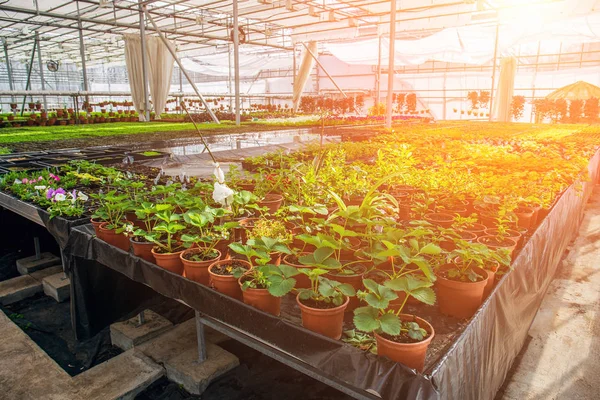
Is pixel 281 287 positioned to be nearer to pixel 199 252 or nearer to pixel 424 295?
pixel 424 295

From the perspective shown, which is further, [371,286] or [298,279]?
[298,279]

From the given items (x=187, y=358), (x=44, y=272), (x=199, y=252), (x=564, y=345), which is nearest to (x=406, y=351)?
(x=199, y=252)

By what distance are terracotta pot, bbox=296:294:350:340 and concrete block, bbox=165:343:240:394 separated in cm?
119

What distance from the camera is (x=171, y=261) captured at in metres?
2.08

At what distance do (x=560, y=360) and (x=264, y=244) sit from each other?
2.21 metres

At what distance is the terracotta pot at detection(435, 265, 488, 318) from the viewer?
1636mm

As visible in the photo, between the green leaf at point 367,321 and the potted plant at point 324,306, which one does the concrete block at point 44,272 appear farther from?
the green leaf at point 367,321

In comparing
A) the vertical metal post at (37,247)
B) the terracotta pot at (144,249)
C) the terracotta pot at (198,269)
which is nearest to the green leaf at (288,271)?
the terracotta pot at (198,269)

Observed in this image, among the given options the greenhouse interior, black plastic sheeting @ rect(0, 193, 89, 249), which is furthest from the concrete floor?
black plastic sheeting @ rect(0, 193, 89, 249)

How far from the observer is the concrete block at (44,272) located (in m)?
3.82

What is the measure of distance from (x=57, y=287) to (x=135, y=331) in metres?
1.10

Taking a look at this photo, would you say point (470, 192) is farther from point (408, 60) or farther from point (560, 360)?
point (408, 60)

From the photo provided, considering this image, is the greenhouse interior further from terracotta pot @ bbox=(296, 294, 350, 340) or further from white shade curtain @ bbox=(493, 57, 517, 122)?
white shade curtain @ bbox=(493, 57, 517, 122)

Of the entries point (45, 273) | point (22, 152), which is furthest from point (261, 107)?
point (45, 273)
